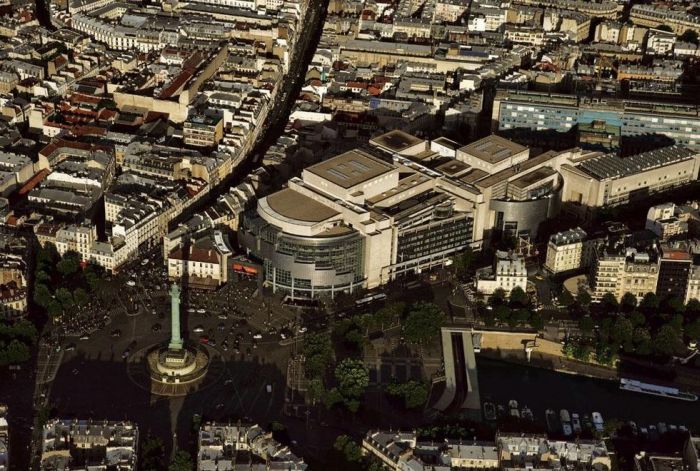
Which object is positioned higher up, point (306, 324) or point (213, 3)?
point (213, 3)

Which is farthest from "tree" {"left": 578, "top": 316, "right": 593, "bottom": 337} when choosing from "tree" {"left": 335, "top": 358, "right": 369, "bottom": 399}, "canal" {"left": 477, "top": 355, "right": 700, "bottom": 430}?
"tree" {"left": 335, "top": 358, "right": 369, "bottom": 399}

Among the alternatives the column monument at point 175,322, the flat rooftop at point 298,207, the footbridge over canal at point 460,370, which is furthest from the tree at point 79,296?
the footbridge over canal at point 460,370

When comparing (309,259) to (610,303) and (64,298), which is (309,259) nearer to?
(64,298)

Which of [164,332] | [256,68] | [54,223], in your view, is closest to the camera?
[164,332]

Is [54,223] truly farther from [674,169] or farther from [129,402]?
[674,169]

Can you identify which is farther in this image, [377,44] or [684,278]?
[377,44]

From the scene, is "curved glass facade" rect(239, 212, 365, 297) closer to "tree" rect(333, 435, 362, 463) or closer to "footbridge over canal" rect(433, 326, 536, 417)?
"footbridge over canal" rect(433, 326, 536, 417)

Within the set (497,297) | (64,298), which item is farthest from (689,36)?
(64,298)

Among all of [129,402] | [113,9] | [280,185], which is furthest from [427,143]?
[113,9]

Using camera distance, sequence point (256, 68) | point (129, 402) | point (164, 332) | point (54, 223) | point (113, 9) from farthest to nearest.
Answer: point (113, 9)
point (256, 68)
point (54, 223)
point (164, 332)
point (129, 402)
